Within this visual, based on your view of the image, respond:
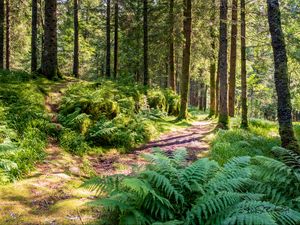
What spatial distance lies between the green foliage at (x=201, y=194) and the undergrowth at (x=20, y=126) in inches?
96.1

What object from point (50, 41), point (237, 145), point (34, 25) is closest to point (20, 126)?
point (50, 41)

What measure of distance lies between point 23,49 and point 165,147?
19.6 m

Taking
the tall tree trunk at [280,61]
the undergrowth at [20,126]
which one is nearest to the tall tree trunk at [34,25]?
the undergrowth at [20,126]

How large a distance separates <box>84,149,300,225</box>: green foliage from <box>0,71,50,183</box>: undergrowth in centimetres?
244

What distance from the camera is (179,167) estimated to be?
554 centimetres

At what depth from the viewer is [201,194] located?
4738 mm

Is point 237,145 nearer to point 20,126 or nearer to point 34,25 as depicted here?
point 20,126

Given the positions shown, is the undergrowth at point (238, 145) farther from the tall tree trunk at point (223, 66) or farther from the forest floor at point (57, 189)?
the tall tree trunk at point (223, 66)

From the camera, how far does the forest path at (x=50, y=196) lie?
15.6 feet

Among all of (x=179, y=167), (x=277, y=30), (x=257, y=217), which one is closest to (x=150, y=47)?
(x=277, y=30)

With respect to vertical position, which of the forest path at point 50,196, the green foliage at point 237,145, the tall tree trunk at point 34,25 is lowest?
the forest path at point 50,196

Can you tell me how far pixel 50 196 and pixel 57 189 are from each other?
0.35m

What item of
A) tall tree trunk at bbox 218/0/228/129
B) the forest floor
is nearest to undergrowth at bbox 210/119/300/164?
the forest floor

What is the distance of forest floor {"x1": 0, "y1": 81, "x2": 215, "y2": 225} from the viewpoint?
15.8ft
